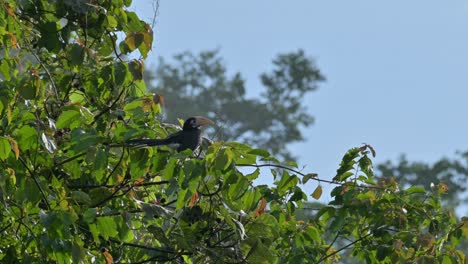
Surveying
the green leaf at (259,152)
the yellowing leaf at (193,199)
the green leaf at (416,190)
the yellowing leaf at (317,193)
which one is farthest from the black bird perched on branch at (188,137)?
the green leaf at (416,190)

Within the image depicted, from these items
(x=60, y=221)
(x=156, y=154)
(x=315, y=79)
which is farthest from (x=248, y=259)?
(x=315, y=79)

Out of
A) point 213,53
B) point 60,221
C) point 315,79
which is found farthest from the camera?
point 213,53

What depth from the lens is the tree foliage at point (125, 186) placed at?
13.9ft

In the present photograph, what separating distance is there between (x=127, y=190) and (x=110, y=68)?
1.73ft

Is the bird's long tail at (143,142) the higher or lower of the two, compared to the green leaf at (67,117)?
lower

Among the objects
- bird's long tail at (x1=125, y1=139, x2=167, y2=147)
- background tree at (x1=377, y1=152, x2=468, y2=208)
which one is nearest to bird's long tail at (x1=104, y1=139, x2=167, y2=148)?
bird's long tail at (x1=125, y1=139, x2=167, y2=147)

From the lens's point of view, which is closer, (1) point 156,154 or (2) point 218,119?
(1) point 156,154

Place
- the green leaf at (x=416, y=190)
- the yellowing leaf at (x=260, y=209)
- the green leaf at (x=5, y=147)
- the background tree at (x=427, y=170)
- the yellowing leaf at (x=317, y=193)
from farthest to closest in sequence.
Answer: the background tree at (x=427, y=170)
the green leaf at (x=416, y=190)
the yellowing leaf at (x=317, y=193)
the yellowing leaf at (x=260, y=209)
the green leaf at (x=5, y=147)

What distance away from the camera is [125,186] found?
4.79m

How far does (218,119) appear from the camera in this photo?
5.22 meters

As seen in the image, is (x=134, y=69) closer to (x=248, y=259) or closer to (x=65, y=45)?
(x=65, y=45)

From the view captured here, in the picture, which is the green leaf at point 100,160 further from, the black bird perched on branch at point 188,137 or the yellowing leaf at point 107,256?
the yellowing leaf at point 107,256

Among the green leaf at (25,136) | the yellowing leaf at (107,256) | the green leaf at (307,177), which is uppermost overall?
the green leaf at (307,177)

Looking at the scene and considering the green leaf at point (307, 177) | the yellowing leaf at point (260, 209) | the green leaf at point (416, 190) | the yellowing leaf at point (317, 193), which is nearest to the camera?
the green leaf at point (307, 177)
